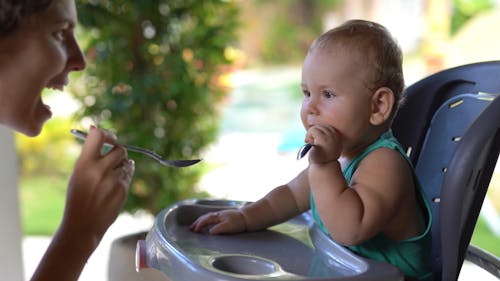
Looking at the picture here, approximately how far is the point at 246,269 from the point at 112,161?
0.79 feet

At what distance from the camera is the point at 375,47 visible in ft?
3.13

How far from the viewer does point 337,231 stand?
0.90 m

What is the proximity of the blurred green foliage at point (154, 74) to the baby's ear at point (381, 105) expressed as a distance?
1262 mm

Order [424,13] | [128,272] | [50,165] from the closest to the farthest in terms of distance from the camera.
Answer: [128,272] < [424,13] < [50,165]

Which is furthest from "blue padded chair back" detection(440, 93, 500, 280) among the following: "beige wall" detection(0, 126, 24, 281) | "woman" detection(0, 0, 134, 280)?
"beige wall" detection(0, 126, 24, 281)

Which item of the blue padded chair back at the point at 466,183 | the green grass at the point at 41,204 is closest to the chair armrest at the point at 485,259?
the blue padded chair back at the point at 466,183

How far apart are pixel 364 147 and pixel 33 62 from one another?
1.63 ft

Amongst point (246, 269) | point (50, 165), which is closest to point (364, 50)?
point (246, 269)

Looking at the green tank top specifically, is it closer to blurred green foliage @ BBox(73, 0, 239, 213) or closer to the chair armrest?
the chair armrest

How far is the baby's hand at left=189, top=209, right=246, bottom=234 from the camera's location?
3.38 ft

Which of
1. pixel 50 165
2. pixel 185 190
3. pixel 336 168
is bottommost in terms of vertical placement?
pixel 50 165

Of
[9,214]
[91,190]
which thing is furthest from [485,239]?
[91,190]

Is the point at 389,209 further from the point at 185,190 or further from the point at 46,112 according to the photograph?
the point at 185,190

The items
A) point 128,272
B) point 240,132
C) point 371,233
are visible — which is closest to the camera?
point 371,233
